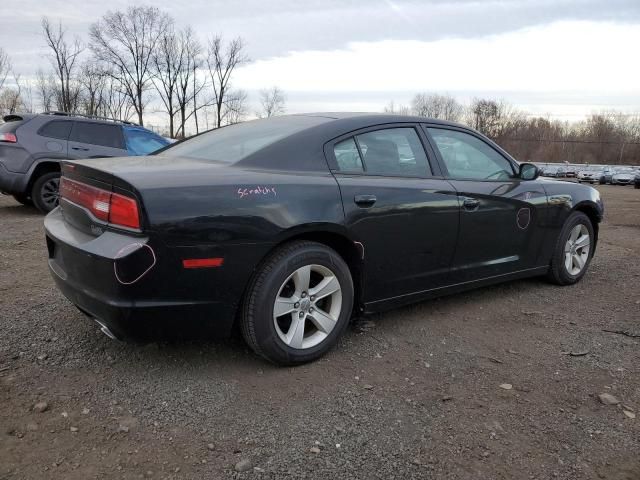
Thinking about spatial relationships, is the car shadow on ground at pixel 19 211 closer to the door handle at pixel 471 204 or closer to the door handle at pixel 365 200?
the door handle at pixel 365 200

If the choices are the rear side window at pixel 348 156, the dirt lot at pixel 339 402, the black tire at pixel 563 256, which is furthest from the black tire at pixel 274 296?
the black tire at pixel 563 256

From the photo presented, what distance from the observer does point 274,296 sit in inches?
109

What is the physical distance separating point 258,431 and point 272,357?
1.82ft

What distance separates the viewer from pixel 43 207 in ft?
26.5

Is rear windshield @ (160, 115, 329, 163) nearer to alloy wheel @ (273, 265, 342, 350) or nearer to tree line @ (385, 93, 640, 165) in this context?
alloy wheel @ (273, 265, 342, 350)

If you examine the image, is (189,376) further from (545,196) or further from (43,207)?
(43,207)

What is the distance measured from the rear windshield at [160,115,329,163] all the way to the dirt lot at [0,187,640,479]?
1203 millimetres

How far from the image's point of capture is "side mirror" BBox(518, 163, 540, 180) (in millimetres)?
4309

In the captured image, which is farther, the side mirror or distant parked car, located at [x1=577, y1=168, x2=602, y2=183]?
distant parked car, located at [x1=577, y1=168, x2=602, y2=183]

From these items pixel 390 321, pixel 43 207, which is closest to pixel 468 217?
pixel 390 321

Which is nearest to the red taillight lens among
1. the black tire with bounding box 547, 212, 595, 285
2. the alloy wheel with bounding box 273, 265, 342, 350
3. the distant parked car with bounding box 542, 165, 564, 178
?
the alloy wheel with bounding box 273, 265, 342, 350

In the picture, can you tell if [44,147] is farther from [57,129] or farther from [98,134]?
[98,134]

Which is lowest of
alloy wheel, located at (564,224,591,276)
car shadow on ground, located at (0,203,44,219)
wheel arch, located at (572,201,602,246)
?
car shadow on ground, located at (0,203,44,219)

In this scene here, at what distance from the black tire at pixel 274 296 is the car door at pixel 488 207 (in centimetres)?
124
